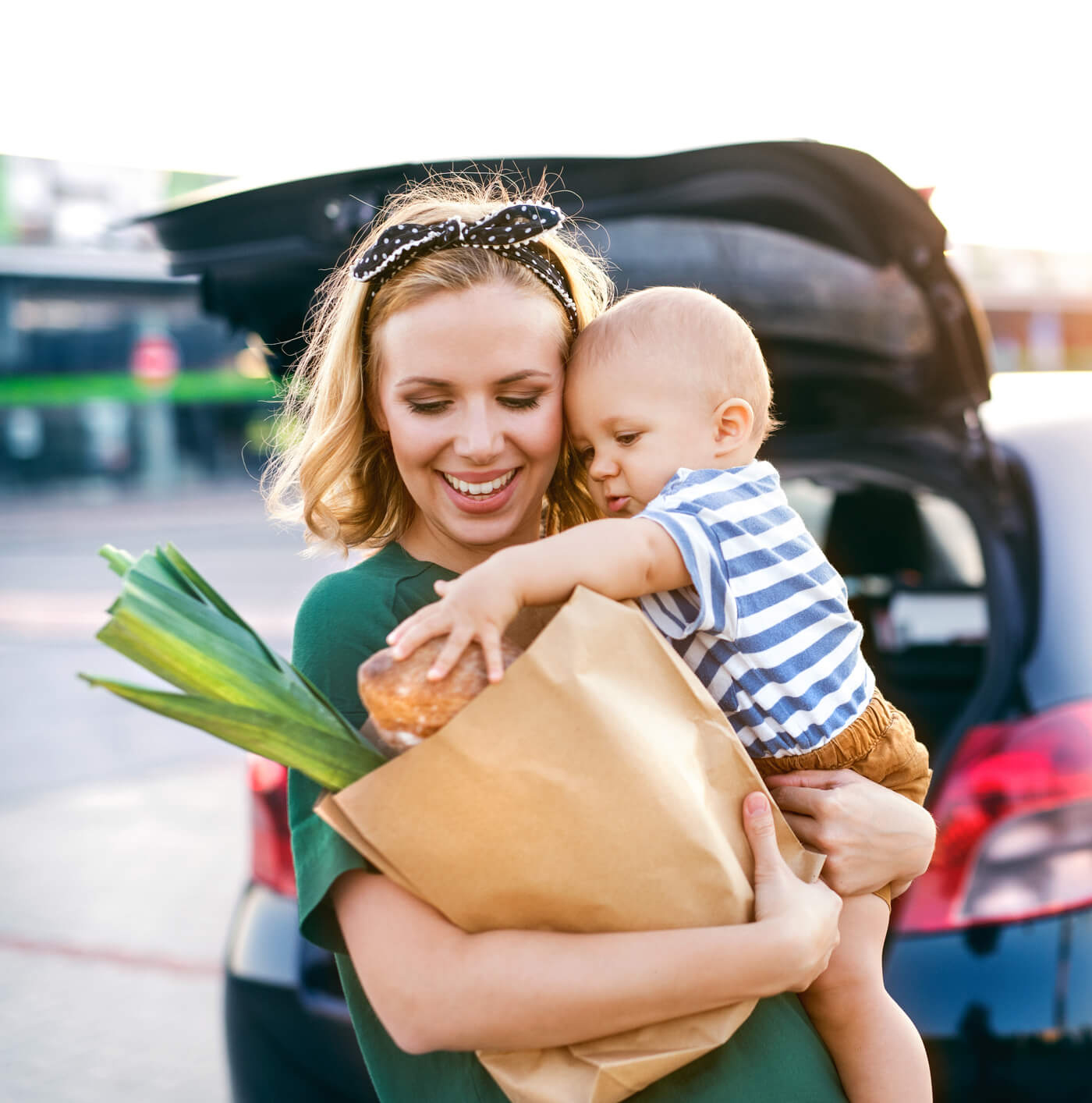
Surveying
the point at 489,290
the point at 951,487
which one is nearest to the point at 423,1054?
the point at 489,290

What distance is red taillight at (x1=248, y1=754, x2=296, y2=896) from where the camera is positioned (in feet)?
7.63

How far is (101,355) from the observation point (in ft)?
74.3

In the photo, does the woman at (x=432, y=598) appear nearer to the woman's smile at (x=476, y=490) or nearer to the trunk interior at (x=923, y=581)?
the woman's smile at (x=476, y=490)

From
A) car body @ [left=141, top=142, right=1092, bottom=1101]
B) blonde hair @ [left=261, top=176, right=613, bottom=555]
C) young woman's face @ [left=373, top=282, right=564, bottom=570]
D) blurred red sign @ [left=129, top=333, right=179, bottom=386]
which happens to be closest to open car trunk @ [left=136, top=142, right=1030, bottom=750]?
car body @ [left=141, top=142, right=1092, bottom=1101]

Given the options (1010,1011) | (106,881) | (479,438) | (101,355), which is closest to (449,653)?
(479,438)

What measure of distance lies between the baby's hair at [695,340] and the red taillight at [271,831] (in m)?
1.31

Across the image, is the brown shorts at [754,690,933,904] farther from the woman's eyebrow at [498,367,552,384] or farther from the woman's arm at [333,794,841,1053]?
the woman's eyebrow at [498,367,552,384]

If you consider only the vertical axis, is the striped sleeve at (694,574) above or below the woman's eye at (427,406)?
below

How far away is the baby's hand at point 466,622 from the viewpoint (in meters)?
1.01

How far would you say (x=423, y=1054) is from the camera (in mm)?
1258

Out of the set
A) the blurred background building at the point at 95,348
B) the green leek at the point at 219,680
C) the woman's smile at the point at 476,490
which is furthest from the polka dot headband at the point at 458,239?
the blurred background building at the point at 95,348

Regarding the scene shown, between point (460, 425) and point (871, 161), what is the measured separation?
0.97 metres

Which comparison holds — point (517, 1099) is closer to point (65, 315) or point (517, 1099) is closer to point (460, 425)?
point (460, 425)

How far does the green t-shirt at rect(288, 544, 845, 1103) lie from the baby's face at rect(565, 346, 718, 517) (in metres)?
0.28
